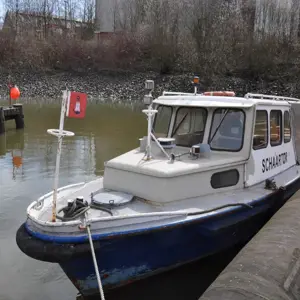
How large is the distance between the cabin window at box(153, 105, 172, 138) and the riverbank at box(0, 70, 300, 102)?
88.1ft

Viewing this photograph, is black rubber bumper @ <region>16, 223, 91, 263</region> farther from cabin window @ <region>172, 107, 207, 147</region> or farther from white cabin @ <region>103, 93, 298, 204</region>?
cabin window @ <region>172, 107, 207, 147</region>

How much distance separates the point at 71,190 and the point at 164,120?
2.06m

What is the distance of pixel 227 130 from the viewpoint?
22.5 feet

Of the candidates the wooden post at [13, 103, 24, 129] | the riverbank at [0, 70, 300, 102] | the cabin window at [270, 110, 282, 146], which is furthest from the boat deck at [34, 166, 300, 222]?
the riverbank at [0, 70, 300, 102]

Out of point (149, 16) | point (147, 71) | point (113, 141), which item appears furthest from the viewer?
point (149, 16)

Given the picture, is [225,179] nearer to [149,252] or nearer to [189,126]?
[189,126]

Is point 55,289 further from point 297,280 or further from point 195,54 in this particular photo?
point 195,54

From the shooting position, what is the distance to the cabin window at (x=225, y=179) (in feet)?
21.1

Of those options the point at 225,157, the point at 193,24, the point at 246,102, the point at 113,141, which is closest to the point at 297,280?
the point at 225,157

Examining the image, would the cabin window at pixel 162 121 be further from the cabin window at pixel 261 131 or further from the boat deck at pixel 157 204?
the cabin window at pixel 261 131

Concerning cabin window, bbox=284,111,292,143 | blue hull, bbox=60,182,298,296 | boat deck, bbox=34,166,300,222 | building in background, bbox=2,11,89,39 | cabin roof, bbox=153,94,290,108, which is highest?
building in background, bbox=2,11,89,39

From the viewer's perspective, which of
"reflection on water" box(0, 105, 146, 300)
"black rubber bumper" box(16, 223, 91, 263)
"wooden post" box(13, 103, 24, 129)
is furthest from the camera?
"wooden post" box(13, 103, 24, 129)

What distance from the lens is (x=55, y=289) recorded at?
6.19m

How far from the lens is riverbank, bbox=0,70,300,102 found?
3603 cm
